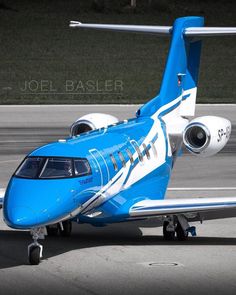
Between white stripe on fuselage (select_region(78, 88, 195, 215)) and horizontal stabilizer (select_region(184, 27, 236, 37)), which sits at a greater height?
horizontal stabilizer (select_region(184, 27, 236, 37))

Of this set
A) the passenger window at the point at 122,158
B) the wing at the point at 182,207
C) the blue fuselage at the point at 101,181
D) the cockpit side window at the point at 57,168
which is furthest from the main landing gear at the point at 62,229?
the cockpit side window at the point at 57,168

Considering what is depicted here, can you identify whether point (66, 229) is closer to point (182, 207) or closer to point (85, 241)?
point (85, 241)

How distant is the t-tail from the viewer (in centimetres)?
2852

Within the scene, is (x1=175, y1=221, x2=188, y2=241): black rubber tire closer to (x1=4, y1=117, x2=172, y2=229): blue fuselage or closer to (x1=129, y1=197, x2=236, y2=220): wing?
(x1=129, y1=197, x2=236, y2=220): wing

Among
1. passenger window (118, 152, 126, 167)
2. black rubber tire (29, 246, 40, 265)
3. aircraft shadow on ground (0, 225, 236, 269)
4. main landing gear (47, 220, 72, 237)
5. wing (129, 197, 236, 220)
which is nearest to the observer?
black rubber tire (29, 246, 40, 265)

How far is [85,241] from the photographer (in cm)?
2480

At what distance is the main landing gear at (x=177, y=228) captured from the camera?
24.8 metres

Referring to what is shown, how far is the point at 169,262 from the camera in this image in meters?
22.2

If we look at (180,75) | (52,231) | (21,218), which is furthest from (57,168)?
(180,75)

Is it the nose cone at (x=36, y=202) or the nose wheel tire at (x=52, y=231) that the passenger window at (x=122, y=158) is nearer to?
the nose wheel tire at (x=52, y=231)

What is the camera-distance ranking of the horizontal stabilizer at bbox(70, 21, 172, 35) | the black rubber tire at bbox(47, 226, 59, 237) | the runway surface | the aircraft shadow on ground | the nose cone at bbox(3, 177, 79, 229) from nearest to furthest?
the runway surface, the nose cone at bbox(3, 177, 79, 229), the aircraft shadow on ground, the black rubber tire at bbox(47, 226, 59, 237), the horizontal stabilizer at bbox(70, 21, 172, 35)

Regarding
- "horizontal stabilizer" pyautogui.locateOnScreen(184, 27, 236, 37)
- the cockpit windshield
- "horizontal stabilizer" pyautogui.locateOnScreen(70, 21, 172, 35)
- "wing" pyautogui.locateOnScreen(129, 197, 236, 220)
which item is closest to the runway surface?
"wing" pyautogui.locateOnScreen(129, 197, 236, 220)

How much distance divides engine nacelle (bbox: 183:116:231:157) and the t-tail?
1.22 m

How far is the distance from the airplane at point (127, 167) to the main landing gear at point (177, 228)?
0.02 meters
